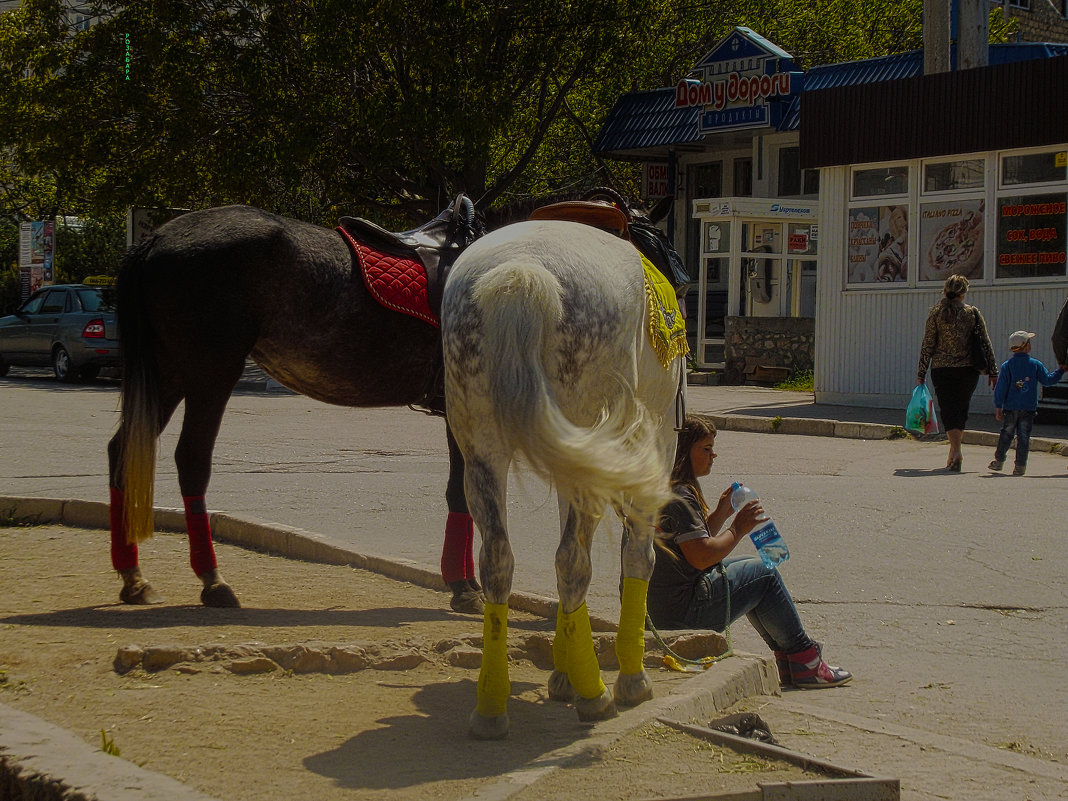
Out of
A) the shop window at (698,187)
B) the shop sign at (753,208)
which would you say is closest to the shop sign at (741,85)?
the shop sign at (753,208)

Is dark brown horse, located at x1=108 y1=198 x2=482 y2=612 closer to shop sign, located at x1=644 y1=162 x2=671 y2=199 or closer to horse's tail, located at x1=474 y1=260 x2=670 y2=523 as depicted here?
horse's tail, located at x1=474 y1=260 x2=670 y2=523

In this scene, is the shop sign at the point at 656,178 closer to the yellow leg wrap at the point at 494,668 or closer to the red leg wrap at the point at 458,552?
the red leg wrap at the point at 458,552

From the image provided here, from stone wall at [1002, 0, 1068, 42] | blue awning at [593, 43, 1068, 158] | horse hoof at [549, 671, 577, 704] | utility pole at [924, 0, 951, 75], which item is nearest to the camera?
horse hoof at [549, 671, 577, 704]

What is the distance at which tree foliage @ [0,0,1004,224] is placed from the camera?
74.0ft

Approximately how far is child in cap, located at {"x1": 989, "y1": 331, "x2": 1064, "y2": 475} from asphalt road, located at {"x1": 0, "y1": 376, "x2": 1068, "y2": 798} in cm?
39

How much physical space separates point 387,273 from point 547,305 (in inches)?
95.4

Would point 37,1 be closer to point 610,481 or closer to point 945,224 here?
point 945,224

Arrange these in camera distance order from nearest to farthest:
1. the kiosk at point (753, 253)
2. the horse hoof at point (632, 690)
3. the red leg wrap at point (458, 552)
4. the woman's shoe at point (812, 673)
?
the horse hoof at point (632, 690) < the woman's shoe at point (812, 673) < the red leg wrap at point (458, 552) < the kiosk at point (753, 253)

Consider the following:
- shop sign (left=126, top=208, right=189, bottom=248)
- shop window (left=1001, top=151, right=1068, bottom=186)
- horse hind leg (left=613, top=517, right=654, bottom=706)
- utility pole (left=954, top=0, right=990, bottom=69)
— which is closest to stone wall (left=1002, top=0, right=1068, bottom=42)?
utility pole (left=954, top=0, right=990, bottom=69)

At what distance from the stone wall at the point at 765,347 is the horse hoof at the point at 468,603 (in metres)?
18.1

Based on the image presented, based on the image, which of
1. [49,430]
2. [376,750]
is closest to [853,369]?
[49,430]

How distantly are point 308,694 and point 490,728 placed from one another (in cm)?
88

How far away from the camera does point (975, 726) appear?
499cm

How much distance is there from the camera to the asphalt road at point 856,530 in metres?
5.34
